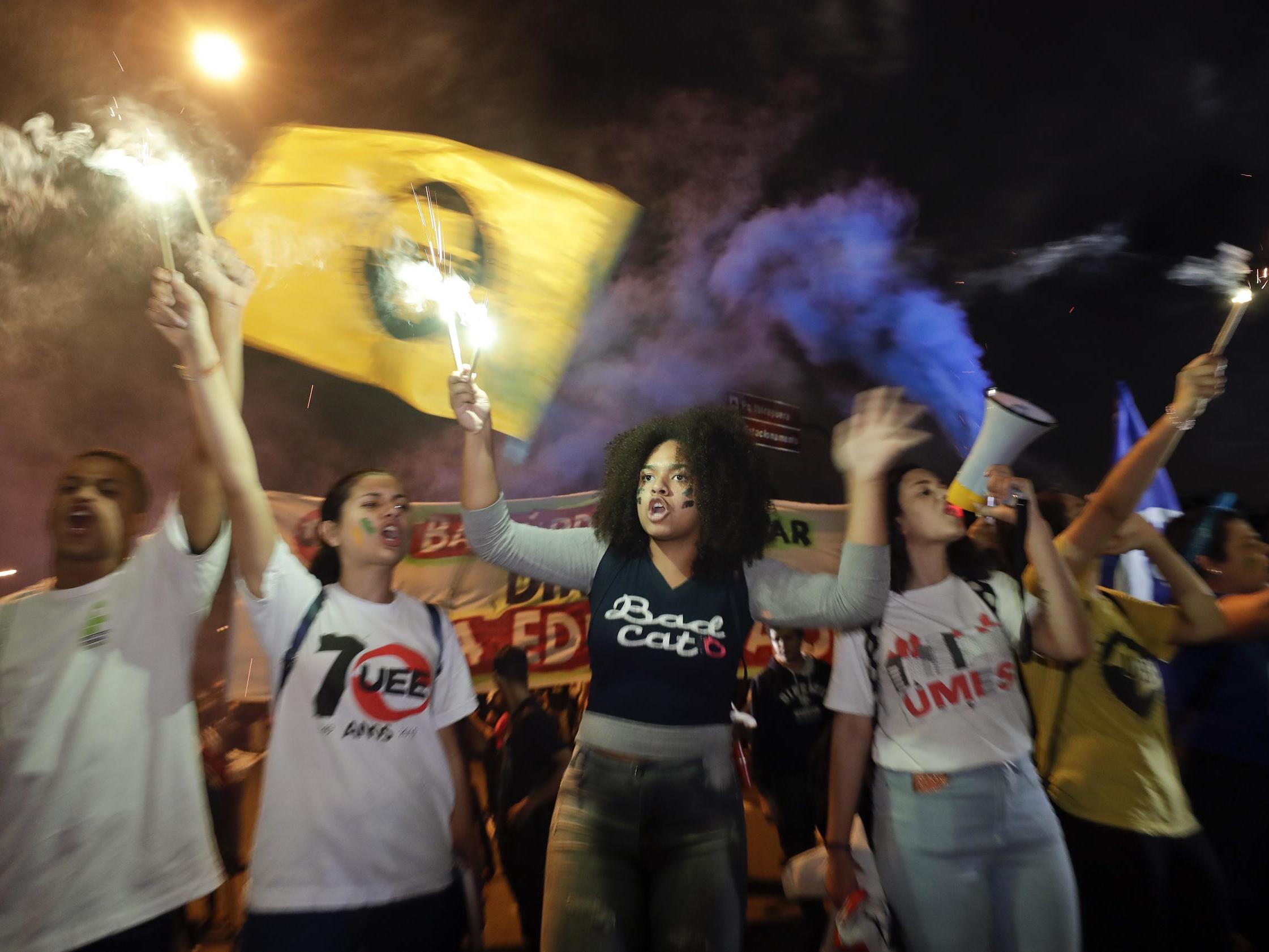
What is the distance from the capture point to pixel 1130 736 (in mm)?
Answer: 2594

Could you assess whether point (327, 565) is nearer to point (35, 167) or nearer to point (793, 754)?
point (793, 754)

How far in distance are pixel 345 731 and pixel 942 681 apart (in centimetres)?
212

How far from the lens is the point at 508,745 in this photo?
11.5ft

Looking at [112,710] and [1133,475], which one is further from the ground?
[1133,475]

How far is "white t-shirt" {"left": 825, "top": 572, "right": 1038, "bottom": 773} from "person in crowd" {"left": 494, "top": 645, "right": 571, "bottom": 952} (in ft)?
4.85

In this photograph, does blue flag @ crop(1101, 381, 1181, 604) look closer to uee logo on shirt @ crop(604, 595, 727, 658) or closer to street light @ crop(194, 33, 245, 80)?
uee logo on shirt @ crop(604, 595, 727, 658)

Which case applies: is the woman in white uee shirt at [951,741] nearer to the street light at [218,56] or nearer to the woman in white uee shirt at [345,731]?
the woman in white uee shirt at [345,731]

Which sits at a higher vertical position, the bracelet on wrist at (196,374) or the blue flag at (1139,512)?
the bracelet on wrist at (196,374)

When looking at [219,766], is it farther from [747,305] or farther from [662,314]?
[747,305]

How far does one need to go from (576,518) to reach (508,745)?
2270 millimetres

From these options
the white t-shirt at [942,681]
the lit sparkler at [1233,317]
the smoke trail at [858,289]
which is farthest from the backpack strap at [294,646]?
the smoke trail at [858,289]

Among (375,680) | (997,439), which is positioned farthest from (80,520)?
(997,439)

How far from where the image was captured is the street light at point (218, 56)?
13.0ft

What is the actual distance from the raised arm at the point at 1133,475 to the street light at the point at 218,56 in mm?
5478
